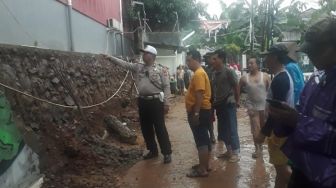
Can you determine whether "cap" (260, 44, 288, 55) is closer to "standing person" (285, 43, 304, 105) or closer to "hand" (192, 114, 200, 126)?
"standing person" (285, 43, 304, 105)

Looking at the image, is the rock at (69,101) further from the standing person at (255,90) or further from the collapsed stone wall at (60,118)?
the standing person at (255,90)

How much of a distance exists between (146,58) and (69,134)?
68.5 inches

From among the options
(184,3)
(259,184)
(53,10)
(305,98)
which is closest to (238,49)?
(184,3)

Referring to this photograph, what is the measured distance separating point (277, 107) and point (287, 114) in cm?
8

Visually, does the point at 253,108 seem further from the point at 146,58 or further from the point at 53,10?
the point at 53,10

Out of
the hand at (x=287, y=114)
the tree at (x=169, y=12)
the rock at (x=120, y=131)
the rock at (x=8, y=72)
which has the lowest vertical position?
the rock at (x=120, y=131)

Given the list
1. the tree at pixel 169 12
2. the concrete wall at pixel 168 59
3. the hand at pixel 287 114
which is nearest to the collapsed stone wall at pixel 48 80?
the hand at pixel 287 114

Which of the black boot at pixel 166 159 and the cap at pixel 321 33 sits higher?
the cap at pixel 321 33

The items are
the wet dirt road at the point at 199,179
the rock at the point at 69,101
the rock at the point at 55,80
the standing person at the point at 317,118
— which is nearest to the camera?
the standing person at the point at 317,118

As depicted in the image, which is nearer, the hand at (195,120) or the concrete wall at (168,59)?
the hand at (195,120)

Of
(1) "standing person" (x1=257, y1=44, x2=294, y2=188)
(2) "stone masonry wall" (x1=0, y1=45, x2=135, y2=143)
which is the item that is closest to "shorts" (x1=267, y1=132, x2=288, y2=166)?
(1) "standing person" (x1=257, y1=44, x2=294, y2=188)

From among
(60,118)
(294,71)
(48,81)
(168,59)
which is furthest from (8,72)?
(168,59)

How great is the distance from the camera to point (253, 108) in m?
6.37

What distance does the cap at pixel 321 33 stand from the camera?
2.13 m
